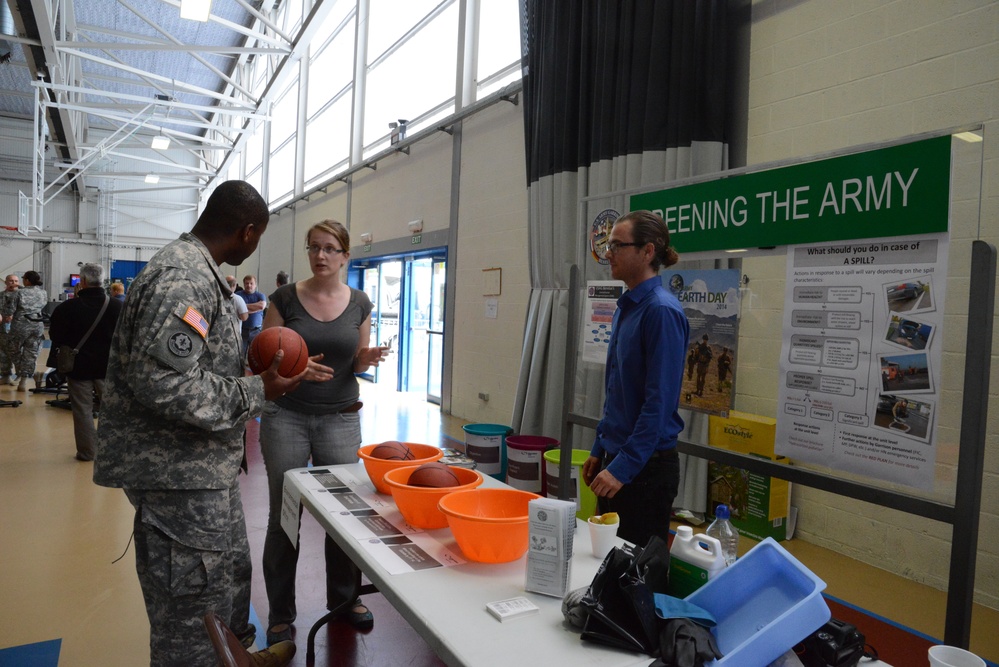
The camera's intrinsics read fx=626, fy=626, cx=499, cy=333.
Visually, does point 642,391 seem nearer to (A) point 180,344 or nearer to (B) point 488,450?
(A) point 180,344

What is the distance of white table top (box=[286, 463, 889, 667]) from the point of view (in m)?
1.06

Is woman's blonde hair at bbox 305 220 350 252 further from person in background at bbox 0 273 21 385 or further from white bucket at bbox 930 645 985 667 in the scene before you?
person in background at bbox 0 273 21 385

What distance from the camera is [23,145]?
19.2m

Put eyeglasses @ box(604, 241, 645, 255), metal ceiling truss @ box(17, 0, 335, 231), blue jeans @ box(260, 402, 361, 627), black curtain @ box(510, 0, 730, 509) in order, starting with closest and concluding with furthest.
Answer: eyeglasses @ box(604, 241, 645, 255) < blue jeans @ box(260, 402, 361, 627) < black curtain @ box(510, 0, 730, 509) < metal ceiling truss @ box(17, 0, 335, 231)

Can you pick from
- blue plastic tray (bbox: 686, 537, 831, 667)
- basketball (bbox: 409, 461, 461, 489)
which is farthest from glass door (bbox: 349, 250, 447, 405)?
blue plastic tray (bbox: 686, 537, 831, 667)

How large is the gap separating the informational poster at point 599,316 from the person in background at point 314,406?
1103mm

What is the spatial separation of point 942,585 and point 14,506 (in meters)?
5.28

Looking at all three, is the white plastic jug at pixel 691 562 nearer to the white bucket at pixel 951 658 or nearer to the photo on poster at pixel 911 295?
the white bucket at pixel 951 658

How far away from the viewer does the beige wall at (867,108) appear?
266 cm

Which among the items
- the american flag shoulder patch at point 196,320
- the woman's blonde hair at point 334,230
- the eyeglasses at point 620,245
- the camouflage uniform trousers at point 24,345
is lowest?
the camouflage uniform trousers at point 24,345

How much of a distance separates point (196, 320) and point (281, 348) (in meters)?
0.39

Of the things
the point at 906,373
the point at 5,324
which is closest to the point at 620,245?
the point at 906,373

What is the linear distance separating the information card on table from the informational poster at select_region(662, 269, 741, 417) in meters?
1.39

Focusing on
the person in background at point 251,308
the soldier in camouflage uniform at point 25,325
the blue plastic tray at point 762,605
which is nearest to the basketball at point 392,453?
the blue plastic tray at point 762,605
